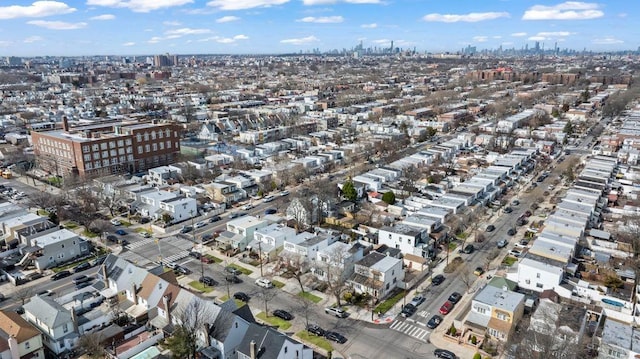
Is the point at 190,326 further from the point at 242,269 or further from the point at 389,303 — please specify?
the point at 389,303

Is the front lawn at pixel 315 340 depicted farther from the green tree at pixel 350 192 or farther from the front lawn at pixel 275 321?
the green tree at pixel 350 192

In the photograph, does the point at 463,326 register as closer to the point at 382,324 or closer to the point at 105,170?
the point at 382,324

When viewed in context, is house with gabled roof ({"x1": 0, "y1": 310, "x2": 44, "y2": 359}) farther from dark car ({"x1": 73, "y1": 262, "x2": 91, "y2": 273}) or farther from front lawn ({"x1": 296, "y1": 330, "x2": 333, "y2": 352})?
front lawn ({"x1": 296, "y1": 330, "x2": 333, "y2": 352})

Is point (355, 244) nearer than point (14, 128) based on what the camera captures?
Yes

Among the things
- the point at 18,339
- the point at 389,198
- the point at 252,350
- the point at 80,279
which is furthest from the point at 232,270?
the point at 389,198

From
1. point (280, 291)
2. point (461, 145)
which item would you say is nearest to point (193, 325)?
point (280, 291)

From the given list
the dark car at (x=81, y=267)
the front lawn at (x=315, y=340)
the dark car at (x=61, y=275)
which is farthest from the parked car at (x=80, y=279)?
the front lawn at (x=315, y=340)

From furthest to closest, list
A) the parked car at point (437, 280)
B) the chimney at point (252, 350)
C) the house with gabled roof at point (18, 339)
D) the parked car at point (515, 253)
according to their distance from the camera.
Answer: the parked car at point (515, 253)
the parked car at point (437, 280)
the house with gabled roof at point (18, 339)
the chimney at point (252, 350)
